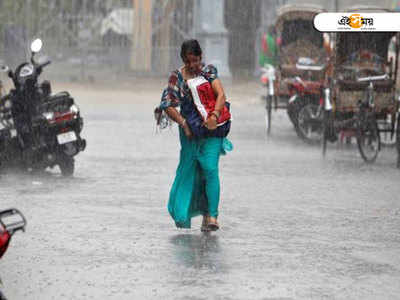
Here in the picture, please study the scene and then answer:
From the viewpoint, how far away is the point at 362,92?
57.6 ft

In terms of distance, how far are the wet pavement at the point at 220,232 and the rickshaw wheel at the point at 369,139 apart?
0.19 metres

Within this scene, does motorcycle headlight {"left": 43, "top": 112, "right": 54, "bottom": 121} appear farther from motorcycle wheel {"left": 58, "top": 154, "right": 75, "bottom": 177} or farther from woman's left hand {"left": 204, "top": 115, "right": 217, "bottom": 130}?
woman's left hand {"left": 204, "top": 115, "right": 217, "bottom": 130}

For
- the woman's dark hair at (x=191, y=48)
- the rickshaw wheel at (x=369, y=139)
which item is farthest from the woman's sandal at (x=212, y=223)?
the rickshaw wheel at (x=369, y=139)

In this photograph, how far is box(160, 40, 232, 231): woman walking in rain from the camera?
988 cm

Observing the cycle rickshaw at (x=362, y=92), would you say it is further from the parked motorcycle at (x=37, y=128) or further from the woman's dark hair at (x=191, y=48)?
the woman's dark hair at (x=191, y=48)

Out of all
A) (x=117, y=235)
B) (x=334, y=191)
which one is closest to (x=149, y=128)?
(x=334, y=191)

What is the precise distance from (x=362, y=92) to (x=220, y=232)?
795cm

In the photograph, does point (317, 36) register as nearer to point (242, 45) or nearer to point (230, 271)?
point (230, 271)

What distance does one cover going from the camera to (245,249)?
9148mm

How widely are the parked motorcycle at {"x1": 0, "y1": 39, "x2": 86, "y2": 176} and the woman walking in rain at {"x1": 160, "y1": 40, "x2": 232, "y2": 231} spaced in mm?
4326

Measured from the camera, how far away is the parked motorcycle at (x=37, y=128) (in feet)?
46.6

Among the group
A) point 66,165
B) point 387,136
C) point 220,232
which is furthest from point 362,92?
point 220,232

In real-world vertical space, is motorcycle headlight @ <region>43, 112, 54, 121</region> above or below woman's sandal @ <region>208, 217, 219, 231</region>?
above

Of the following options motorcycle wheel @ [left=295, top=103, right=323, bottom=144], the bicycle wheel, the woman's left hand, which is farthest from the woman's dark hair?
motorcycle wheel @ [left=295, top=103, right=323, bottom=144]
